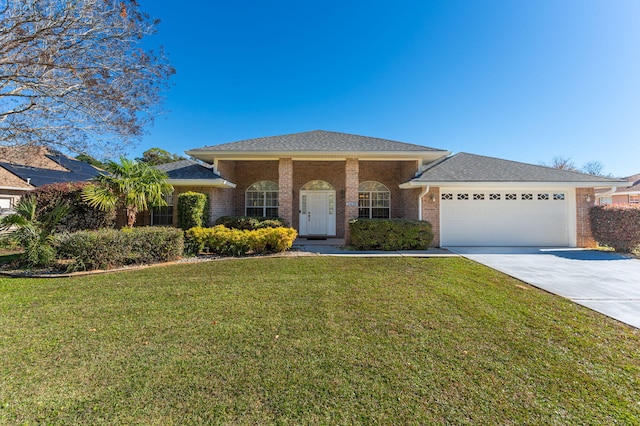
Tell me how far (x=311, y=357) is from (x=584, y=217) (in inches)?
528

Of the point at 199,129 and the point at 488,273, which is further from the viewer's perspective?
the point at 199,129

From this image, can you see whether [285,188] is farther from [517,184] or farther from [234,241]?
[517,184]

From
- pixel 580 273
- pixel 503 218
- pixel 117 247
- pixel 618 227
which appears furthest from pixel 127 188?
pixel 618 227

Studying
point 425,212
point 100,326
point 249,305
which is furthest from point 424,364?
point 425,212

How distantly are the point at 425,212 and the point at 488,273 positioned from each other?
15.0ft

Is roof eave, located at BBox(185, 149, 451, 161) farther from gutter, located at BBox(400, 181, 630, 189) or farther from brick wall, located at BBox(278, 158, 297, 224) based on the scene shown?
gutter, located at BBox(400, 181, 630, 189)

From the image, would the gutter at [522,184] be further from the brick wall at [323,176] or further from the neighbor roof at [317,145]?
the brick wall at [323,176]

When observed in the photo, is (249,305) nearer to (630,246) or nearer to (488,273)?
(488,273)

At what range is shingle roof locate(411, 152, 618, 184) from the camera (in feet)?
34.0

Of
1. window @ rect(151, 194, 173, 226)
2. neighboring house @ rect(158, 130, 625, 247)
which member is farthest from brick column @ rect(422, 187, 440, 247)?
window @ rect(151, 194, 173, 226)

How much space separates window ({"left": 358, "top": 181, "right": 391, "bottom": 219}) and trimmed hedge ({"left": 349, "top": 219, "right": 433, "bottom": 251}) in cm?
385

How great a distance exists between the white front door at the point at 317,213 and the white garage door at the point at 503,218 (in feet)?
17.6

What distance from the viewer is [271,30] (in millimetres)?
11188

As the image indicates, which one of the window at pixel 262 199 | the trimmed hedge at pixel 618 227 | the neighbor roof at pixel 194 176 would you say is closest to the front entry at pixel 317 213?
the window at pixel 262 199
